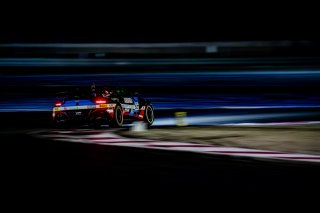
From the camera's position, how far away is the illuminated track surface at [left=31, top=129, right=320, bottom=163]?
429 inches

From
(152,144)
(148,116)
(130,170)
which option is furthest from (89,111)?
(130,170)

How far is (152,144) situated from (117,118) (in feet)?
13.0

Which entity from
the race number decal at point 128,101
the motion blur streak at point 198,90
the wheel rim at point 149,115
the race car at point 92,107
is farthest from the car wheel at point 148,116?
the race car at point 92,107

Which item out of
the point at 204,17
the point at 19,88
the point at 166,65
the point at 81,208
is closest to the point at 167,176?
the point at 81,208

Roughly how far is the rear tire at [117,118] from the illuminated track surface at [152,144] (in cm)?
A: 75

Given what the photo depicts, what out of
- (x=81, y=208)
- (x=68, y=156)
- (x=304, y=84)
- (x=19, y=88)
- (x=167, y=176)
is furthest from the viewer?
(x=304, y=84)

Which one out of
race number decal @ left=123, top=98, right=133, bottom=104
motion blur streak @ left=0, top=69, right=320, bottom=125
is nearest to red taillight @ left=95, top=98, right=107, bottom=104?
race number decal @ left=123, top=98, right=133, bottom=104

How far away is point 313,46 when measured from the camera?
5394cm

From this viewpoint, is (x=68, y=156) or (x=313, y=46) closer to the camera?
(x=68, y=156)

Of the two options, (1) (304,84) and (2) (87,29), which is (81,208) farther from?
(2) (87,29)

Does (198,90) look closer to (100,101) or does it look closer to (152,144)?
(100,101)

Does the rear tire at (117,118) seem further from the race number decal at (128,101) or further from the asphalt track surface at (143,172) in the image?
the asphalt track surface at (143,172)

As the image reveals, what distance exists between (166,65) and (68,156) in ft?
132

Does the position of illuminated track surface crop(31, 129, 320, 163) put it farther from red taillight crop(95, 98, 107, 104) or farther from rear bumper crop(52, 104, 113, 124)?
red taillight crop(95, 98, 107, 104)
